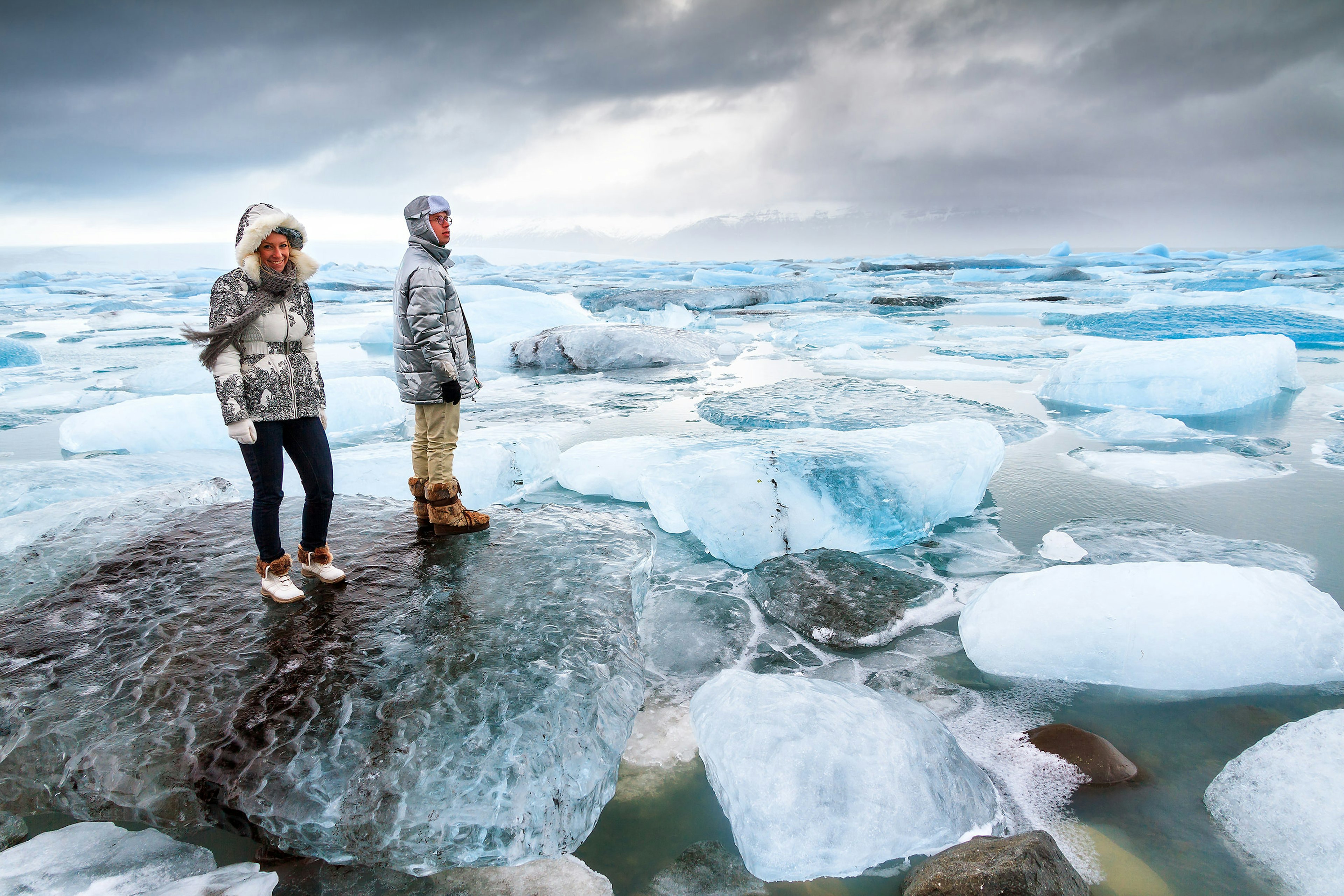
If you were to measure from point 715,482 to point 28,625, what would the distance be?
3067 millimetres

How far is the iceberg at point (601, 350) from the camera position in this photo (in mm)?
10625

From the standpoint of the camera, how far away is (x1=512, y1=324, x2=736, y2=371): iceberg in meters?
10.6

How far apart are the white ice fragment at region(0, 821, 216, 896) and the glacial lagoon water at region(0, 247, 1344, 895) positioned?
2.3 inches

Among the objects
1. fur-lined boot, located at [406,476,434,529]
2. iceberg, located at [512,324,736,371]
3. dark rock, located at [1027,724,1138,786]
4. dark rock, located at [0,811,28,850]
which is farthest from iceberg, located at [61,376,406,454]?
dark rock, located at [1027,724,1138,786]

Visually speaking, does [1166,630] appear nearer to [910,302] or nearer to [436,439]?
[436,439]

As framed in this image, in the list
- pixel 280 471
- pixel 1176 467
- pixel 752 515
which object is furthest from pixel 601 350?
pixel 280 471

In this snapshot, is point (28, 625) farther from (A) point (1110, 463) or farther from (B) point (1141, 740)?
(A) point (1110, 463)

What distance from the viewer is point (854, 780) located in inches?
80.8

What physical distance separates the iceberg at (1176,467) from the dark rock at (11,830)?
583 cm

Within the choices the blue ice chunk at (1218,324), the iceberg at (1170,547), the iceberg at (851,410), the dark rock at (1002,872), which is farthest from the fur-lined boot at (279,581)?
the blue ice chunk at (1218,324)

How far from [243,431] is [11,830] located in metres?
1.26

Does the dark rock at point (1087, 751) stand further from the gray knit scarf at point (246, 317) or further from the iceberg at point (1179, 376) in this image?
the iceberg at point (1179, 376)

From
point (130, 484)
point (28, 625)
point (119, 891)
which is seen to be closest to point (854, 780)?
point (119, 891)

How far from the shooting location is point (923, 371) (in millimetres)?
9188
